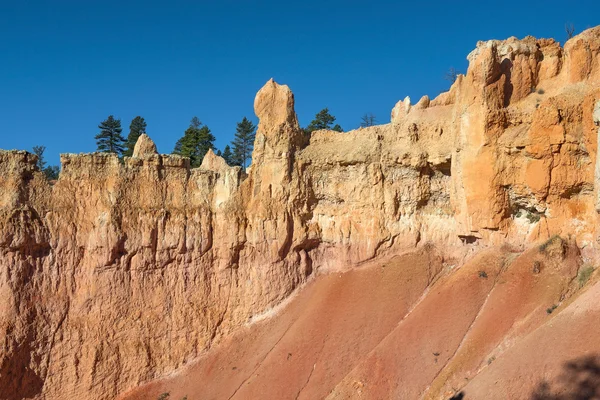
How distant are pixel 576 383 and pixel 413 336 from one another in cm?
747

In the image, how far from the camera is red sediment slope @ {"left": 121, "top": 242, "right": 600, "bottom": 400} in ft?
50.1

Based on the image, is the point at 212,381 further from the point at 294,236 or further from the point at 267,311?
the point at 294,236

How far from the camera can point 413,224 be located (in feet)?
82.0

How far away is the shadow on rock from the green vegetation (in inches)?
232

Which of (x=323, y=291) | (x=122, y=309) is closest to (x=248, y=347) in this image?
(x=323, y=291)

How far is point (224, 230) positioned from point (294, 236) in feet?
11.6

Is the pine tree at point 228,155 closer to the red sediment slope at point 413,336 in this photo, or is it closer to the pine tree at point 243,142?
the pine tree at point 243,142

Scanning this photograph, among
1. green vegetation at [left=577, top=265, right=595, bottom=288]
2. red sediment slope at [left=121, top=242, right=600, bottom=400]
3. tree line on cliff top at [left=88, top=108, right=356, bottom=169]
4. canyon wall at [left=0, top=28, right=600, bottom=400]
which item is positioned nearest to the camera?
red sediment slope at [left=121, top=242, right=600, bottom=400]

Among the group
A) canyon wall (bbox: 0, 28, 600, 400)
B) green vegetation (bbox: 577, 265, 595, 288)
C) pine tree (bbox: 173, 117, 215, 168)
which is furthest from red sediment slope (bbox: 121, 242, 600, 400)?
pine tree (bbox: 173, 117, 215, 168)

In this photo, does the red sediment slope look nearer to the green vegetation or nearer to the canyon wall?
the green vegetation

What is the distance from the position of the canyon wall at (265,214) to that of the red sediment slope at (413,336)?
3.41 ft

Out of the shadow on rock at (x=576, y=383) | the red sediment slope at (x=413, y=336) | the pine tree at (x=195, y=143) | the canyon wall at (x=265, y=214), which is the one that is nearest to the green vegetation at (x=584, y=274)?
the red sediment slope at (x=413, y=336)

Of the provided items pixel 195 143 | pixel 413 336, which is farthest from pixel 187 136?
pixel 413 336

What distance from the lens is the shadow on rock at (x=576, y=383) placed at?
1243 centimetres
